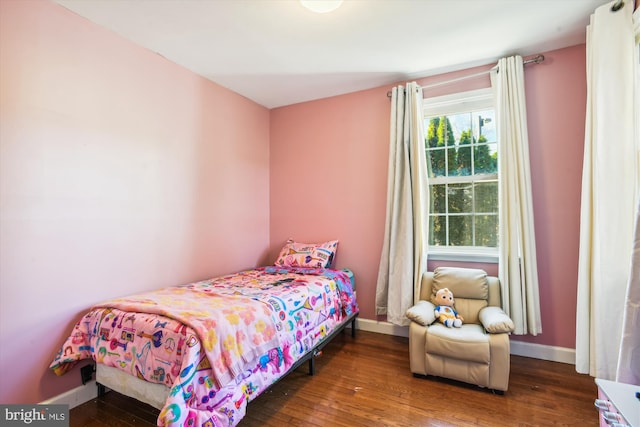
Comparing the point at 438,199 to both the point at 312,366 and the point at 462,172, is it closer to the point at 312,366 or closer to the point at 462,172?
the point at 462,172

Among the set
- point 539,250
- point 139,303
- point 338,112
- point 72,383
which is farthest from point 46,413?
point 539,250

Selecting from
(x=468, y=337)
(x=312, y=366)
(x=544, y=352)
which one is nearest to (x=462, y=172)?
(x=468, y=337)

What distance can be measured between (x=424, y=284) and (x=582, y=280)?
43.1 inches

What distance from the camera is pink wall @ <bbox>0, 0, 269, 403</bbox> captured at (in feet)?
5.61

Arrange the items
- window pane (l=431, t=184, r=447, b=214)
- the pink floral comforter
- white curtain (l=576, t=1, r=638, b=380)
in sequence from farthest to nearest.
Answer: window pane (l=431, t=184, r=447, b=214), white curtain (l=576, t=1, r=638, b=380), the pink floral comforter

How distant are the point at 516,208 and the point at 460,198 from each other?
554mm

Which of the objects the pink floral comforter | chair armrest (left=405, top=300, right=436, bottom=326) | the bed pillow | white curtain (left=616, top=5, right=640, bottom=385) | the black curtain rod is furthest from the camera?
the bed pillow

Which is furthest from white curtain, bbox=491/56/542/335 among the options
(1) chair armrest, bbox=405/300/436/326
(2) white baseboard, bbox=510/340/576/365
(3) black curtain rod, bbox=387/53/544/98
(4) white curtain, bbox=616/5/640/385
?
(4) white curtain, bbox=616/5/640/385

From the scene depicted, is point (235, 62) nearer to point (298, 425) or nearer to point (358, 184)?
point (358, 184)

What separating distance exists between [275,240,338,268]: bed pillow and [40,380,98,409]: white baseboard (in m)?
1.81

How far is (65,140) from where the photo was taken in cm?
192

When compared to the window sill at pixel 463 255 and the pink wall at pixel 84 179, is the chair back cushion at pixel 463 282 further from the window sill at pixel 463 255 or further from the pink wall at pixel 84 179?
the pink wall at pixel 84 179

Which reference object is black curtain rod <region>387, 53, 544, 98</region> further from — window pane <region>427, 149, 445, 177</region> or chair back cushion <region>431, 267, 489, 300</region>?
chair back cushion <region>431, 267, 489, 300</region>

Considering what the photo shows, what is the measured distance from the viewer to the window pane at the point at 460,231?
2900 mm
